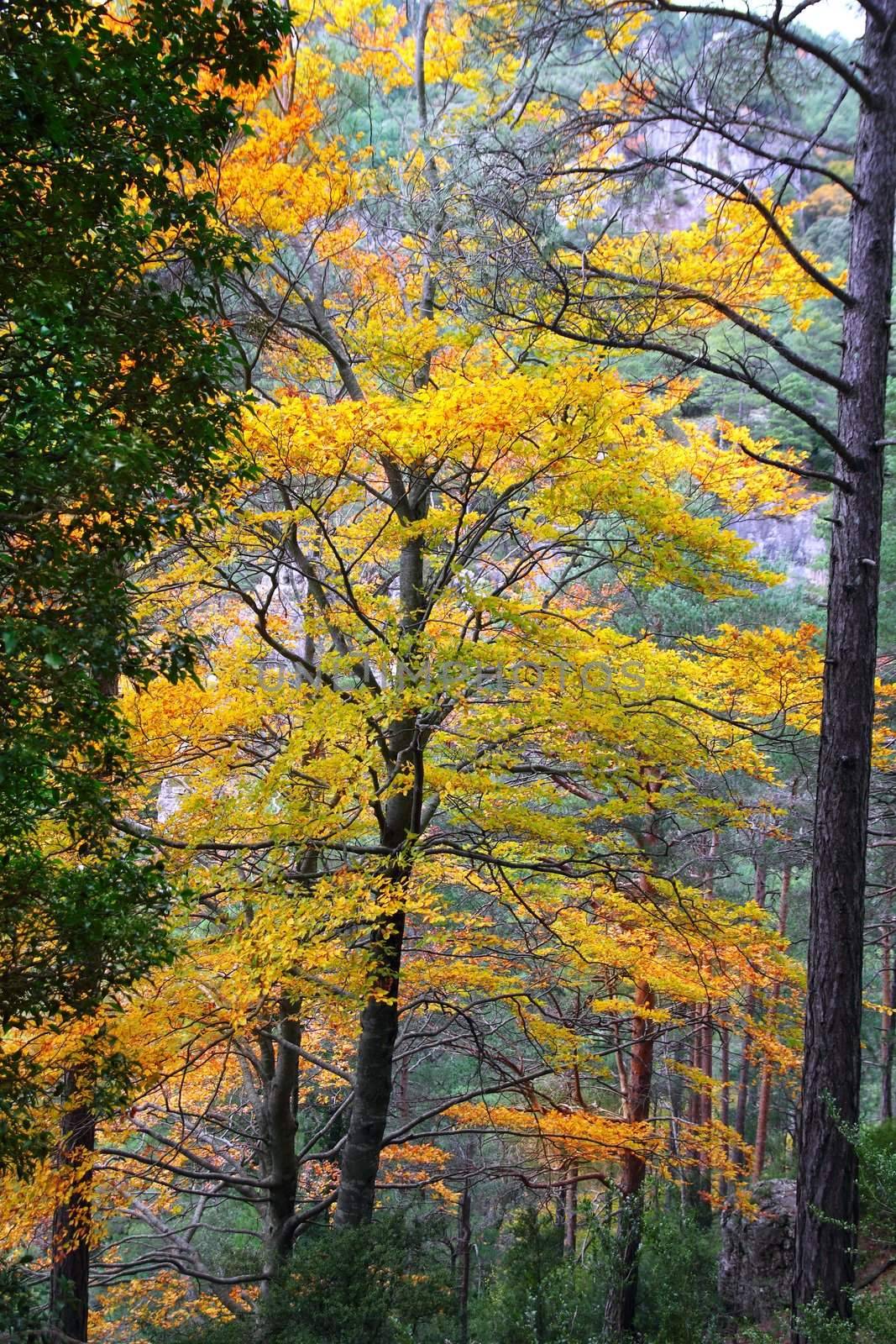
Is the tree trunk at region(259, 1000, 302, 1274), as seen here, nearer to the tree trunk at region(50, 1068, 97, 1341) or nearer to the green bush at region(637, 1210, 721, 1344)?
the tree trunk at region(50, 1068, 97, 1341)

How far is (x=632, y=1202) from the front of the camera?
19.4 feet

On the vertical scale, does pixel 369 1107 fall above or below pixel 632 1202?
above

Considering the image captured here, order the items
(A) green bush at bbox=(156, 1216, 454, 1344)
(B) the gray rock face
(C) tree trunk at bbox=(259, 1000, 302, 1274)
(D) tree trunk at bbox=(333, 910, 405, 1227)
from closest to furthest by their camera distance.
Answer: (A) green bush at bbox=(156, 1216, 454, 1344) < (D) tree trunk at bbox=(333, 910, 405, 1227) < (C) tree trunk at bbox=(259, 1000, 302, 1274) < (B) the gray rock face

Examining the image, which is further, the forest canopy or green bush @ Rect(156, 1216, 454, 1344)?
green bush @ Rect(156, 1216, 454, 1344)

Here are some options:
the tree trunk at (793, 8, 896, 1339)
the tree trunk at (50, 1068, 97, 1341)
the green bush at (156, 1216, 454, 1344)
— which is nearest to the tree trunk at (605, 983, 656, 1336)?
the green bush at (156, 1216, 454, 1344)

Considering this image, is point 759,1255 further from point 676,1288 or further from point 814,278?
point 814,278

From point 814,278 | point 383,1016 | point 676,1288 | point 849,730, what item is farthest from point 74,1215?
point 814,278

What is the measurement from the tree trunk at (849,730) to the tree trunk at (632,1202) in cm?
207

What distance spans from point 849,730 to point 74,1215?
4899mm

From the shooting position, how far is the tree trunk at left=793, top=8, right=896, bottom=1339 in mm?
3957

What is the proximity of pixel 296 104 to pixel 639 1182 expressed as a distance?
8.75 meters

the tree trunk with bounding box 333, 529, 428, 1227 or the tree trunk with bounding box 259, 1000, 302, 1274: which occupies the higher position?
the tree trunk with bounding box 333, 529, 428, 1227

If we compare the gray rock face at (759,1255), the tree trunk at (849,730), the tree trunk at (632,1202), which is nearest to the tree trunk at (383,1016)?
the tree trunk at (632,1202)

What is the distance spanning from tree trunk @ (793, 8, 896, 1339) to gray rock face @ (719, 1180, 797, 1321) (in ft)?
18.8
